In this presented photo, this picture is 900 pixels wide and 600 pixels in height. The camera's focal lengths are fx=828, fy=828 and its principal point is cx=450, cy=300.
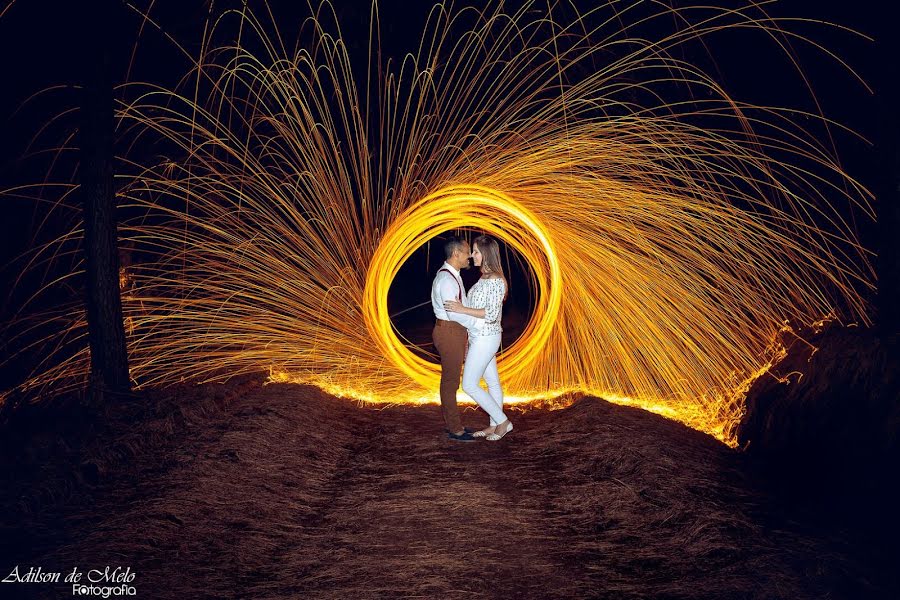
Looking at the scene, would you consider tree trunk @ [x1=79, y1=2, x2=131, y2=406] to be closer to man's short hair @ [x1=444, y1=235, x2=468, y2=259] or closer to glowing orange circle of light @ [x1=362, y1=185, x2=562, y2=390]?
glowing orange circle of light @ [x1=362, y1=185, x2=562, y2=390]

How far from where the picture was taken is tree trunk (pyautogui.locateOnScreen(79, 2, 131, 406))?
28.6ft

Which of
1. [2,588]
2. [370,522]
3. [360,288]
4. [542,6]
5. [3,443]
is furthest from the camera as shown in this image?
[542,6]

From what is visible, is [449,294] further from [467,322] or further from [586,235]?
[586,235]

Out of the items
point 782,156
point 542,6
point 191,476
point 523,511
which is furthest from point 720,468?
point 542,6

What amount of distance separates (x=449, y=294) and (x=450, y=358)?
2.25 ft

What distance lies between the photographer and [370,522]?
6152 mm

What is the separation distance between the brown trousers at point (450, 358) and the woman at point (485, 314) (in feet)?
0.32

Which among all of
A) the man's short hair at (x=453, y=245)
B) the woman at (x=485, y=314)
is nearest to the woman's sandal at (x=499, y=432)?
the woman at (x=485, y=314)

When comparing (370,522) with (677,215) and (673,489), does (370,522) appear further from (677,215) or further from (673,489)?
(677,215)

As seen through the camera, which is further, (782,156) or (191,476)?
(782,156)

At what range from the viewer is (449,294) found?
8180mm

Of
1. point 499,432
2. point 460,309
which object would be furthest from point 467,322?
point 499,432

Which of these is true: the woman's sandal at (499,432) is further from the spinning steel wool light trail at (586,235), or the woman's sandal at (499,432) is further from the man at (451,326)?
the spinning steel wool light trail at (586,235)

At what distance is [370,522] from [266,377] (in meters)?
5.25
